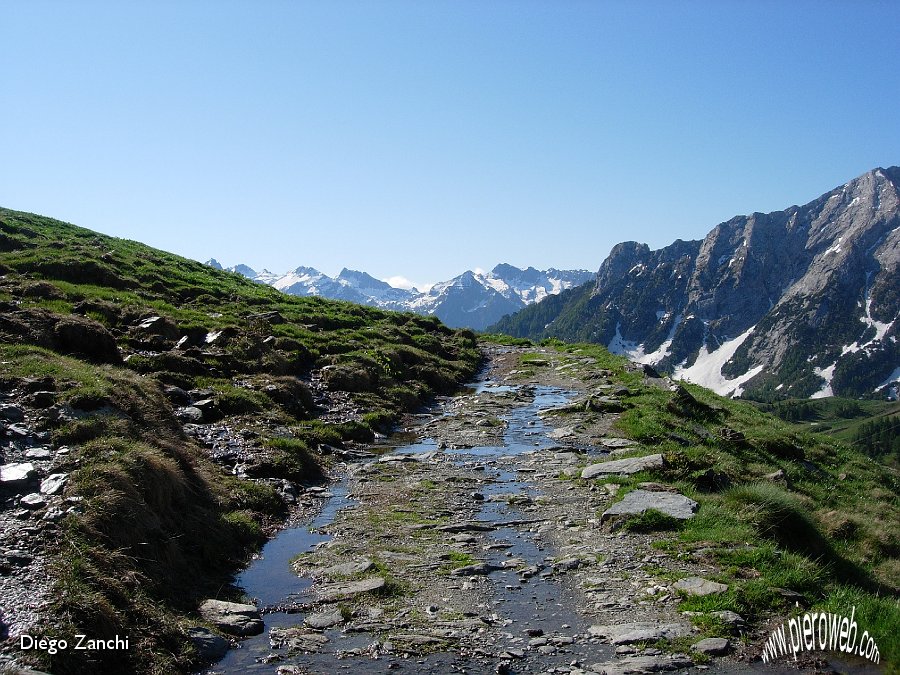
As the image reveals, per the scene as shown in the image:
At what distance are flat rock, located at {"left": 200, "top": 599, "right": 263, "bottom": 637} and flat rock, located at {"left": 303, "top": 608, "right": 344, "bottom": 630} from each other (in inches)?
30.7

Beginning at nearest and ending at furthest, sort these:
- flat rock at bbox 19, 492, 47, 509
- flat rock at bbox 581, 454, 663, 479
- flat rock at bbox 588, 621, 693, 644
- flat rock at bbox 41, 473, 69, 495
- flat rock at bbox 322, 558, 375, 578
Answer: flat rock at bbox 588, 621, 693, 644 < flat rock at bbox 19, 492, 47, 509 < flat rock at bbox 41, 473, 69, 495 < flat rock at bbox 322, 558, 375, 578 < flat rock at bbox 581, 454, 663, 479

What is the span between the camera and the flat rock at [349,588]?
10484mm

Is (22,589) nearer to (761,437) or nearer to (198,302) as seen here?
(761,437)

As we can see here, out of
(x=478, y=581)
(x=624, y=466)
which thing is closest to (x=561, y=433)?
(x=624, y=466)

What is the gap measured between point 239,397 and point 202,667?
14096mm

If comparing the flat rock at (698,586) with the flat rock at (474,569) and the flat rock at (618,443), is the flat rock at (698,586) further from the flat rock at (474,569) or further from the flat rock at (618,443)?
the flat rock at (618,443)

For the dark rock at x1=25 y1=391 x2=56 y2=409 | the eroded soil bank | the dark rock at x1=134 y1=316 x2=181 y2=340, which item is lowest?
the eroded soil bank

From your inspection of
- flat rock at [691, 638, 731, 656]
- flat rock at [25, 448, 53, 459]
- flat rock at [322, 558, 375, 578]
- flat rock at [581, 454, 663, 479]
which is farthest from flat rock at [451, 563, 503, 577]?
flat rock at [25, 448, 53, 459]

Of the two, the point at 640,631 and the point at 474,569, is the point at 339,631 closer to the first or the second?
the point at 474,569

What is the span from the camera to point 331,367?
2919cm

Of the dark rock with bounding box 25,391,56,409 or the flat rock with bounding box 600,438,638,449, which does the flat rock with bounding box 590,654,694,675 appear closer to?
the flat rock with bounding box 600,438,638,449

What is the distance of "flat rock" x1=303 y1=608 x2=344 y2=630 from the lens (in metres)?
9.54

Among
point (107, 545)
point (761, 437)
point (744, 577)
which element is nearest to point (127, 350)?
point (107, 545)

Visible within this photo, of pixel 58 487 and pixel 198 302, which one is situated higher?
pixel 198 302
